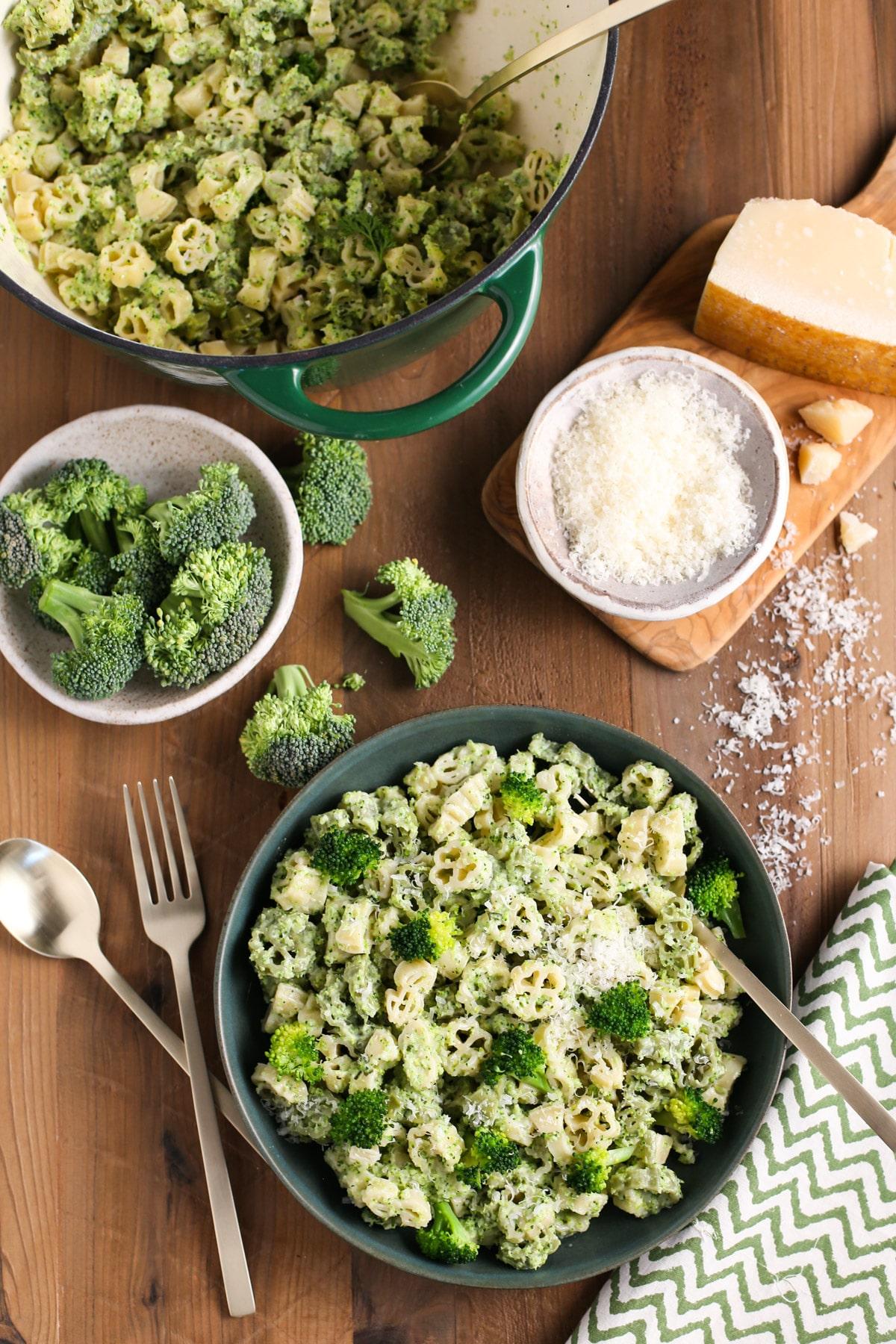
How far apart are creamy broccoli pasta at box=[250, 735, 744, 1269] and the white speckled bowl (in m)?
0.34

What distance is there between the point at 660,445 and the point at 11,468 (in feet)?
3.79

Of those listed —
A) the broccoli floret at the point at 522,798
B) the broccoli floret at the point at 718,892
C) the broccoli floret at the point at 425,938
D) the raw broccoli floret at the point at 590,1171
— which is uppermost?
the broccoli floret at the point at 522,798

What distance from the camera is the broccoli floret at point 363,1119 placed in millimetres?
1846

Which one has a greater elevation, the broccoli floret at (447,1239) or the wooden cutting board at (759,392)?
the wooden cutting board at (759,392)

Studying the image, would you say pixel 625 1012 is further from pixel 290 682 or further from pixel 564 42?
pixel 564 42

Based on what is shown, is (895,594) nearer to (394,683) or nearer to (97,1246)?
(394,683)

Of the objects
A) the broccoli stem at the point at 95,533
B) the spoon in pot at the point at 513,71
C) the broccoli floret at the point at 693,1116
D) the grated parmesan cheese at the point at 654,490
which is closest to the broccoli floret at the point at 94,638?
the broccoli stem at the point at 95,533

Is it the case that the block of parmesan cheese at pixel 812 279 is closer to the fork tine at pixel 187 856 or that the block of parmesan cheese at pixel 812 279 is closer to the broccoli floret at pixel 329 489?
the broccoli floret at pixel 329 489

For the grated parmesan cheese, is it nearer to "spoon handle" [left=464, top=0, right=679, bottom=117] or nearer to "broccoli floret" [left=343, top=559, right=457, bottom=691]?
"broccoli floret" [left=343, top=559, right=457, bottom=691]

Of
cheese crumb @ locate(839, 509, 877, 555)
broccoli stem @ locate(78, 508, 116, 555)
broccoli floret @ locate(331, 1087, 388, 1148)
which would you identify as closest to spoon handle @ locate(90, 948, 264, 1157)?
broccoli floret @ locate(331, 1087, 388, 1148)

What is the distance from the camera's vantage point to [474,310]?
1.88 metres

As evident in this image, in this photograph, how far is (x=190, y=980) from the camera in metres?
2.11

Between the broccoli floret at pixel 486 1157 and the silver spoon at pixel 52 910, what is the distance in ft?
1.52

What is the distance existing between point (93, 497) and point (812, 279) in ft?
4.34
